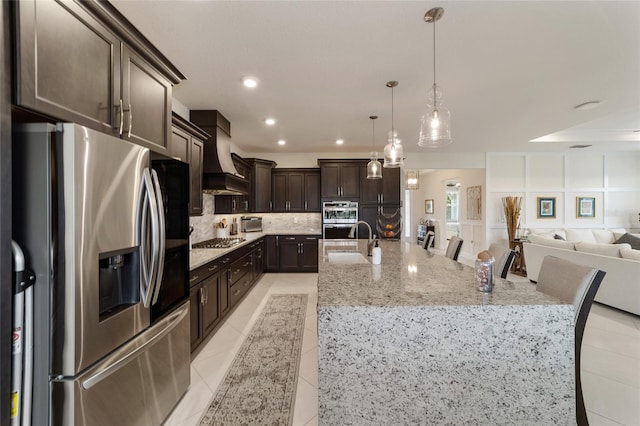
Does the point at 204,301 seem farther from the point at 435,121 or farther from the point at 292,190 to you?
the point at 292,190

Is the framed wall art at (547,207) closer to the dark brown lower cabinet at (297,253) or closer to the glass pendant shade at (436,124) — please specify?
the dark brown lower cabinet at (297,253)

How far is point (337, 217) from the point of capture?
573 centimetres

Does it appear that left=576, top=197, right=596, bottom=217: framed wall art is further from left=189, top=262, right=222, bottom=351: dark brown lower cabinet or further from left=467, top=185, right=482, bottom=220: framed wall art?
left=189, top=262, right=222, bottom=351: dark brown lower cabinet

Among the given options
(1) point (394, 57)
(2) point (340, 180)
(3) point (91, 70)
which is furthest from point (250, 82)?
(2) point (340, 180)

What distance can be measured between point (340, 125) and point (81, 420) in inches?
162

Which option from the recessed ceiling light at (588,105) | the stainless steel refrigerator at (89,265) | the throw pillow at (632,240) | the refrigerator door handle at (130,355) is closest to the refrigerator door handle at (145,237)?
the stainless steel refrigerator at (89,265)

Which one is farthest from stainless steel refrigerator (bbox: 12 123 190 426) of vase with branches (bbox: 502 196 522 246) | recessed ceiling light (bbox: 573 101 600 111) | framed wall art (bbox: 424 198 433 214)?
framed wall art (bbox: 424 198 433 214)

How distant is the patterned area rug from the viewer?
5.94ft

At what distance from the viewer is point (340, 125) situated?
4.29m

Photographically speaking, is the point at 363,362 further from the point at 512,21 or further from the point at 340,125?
the point at 340,125

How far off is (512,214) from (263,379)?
6369 millimetres

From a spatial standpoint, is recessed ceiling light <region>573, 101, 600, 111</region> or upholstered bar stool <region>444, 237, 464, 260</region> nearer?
upholstered bar stool <region>444, 237, 464, 260</region>

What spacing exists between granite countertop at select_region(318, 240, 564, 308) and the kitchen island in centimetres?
4

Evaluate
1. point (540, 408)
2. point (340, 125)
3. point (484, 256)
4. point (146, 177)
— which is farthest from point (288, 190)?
point (540, 408)
